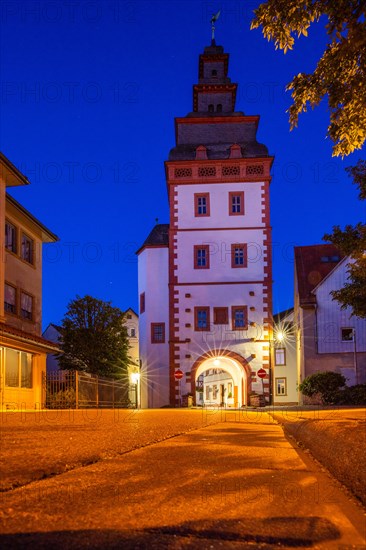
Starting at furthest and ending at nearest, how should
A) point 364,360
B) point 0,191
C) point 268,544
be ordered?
1. point 364,360
2. point 0,191
3. point 268,544

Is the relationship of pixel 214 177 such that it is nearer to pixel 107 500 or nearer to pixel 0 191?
pixel 0 191

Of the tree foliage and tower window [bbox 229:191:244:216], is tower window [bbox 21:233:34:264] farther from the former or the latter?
the tree foliage

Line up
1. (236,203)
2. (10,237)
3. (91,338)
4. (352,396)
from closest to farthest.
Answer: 1. (10,237)
2. (352,396)
3. (91,338)
4. (236,203)

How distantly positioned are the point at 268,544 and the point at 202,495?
944 millimetres

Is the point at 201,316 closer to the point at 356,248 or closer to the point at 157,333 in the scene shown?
the point at 157,333

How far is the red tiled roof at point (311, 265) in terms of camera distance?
47344 millimetres

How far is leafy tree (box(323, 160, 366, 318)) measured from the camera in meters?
16.0

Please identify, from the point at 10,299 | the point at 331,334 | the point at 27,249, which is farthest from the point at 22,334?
the point at 331,334

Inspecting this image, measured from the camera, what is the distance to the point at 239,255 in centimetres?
4834

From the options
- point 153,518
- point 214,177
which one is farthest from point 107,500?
point 214,177

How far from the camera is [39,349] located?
3105 centimetres

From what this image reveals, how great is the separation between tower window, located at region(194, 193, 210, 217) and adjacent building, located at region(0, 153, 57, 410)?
1534cm

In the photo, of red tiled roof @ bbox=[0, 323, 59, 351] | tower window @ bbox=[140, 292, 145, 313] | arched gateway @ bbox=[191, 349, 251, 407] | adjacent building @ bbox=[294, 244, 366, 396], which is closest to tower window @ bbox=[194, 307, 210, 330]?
arched gateway @ bbox=[191, 349, 251, 407]

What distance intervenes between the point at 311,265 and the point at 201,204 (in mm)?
9454
